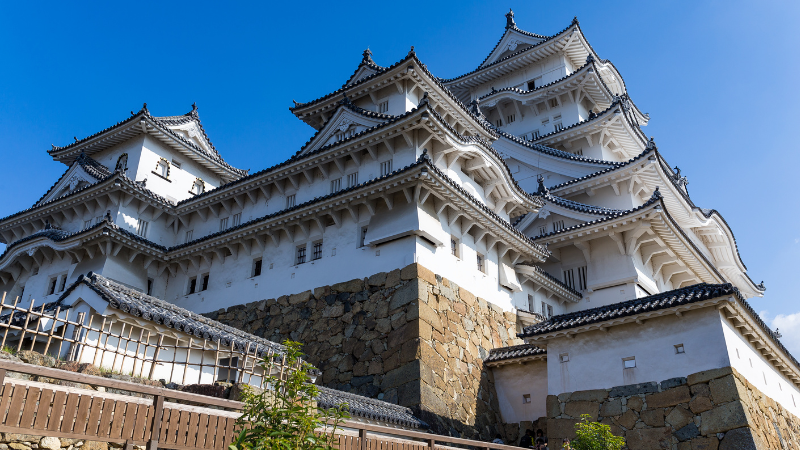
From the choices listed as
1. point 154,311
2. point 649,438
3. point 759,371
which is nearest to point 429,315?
point 649,438

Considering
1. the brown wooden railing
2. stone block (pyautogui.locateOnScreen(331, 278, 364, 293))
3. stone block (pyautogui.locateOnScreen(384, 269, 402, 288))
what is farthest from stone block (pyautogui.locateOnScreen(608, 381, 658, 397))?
the brown wooden railing

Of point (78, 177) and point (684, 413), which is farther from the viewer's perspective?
point (78, 177)

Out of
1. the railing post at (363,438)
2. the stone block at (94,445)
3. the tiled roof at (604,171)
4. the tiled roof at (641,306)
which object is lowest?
the stone block at (94,445)

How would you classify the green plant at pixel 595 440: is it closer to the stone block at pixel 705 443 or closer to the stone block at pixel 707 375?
the stone block at pixel 705 443

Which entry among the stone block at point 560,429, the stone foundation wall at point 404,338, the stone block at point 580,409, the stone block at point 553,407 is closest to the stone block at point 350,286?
the stone foundation wall at point 404,338

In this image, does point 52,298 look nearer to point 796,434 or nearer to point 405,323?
point 405,323

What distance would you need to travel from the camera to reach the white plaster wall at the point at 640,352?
15.2 metres

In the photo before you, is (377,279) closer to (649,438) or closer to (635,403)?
(635,403)

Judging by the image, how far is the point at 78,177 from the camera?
2745cm

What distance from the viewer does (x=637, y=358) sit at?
16.1 meters

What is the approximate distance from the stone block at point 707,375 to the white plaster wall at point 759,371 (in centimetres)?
30

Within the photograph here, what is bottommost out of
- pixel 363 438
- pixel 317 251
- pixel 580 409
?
pixel 363 438

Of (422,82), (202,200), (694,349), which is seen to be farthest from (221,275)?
(694,349)

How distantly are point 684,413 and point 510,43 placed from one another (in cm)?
3401
